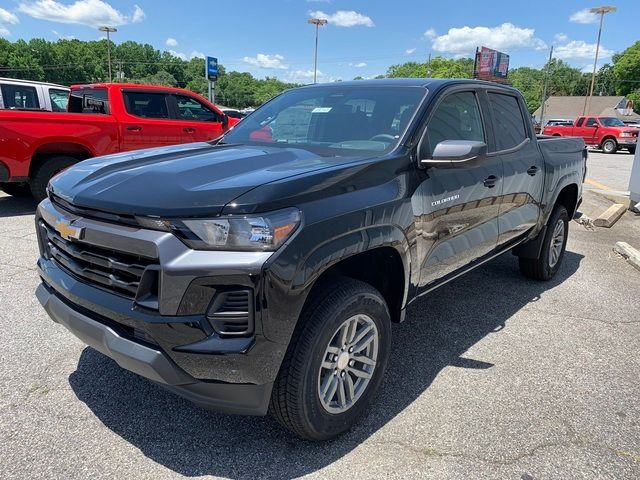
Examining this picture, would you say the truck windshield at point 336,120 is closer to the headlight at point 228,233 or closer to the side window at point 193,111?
the headlight at point 228,233

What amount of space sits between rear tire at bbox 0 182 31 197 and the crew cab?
130 inches

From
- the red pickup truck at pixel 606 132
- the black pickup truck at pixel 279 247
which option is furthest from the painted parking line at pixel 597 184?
the red pickup truck at pixel 606 132

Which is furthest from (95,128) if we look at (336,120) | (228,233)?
(228,233)

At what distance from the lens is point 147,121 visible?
27.4ft

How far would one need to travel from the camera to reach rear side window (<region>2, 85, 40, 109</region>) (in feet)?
36.1

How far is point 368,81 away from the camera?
12.1 ft

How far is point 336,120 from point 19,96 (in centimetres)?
1076

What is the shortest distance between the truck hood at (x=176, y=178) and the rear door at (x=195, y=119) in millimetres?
6115

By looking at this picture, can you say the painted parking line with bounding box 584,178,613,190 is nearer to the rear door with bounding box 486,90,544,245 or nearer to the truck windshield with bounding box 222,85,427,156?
the rear door with bounding box 486,90,544,245

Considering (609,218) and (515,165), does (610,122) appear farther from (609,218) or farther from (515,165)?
(515,165)

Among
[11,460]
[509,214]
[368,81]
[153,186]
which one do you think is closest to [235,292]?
[153,186]

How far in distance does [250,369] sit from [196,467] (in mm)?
676

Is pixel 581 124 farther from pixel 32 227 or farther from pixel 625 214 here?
pixel 32 227

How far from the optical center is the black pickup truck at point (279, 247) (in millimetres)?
2014
